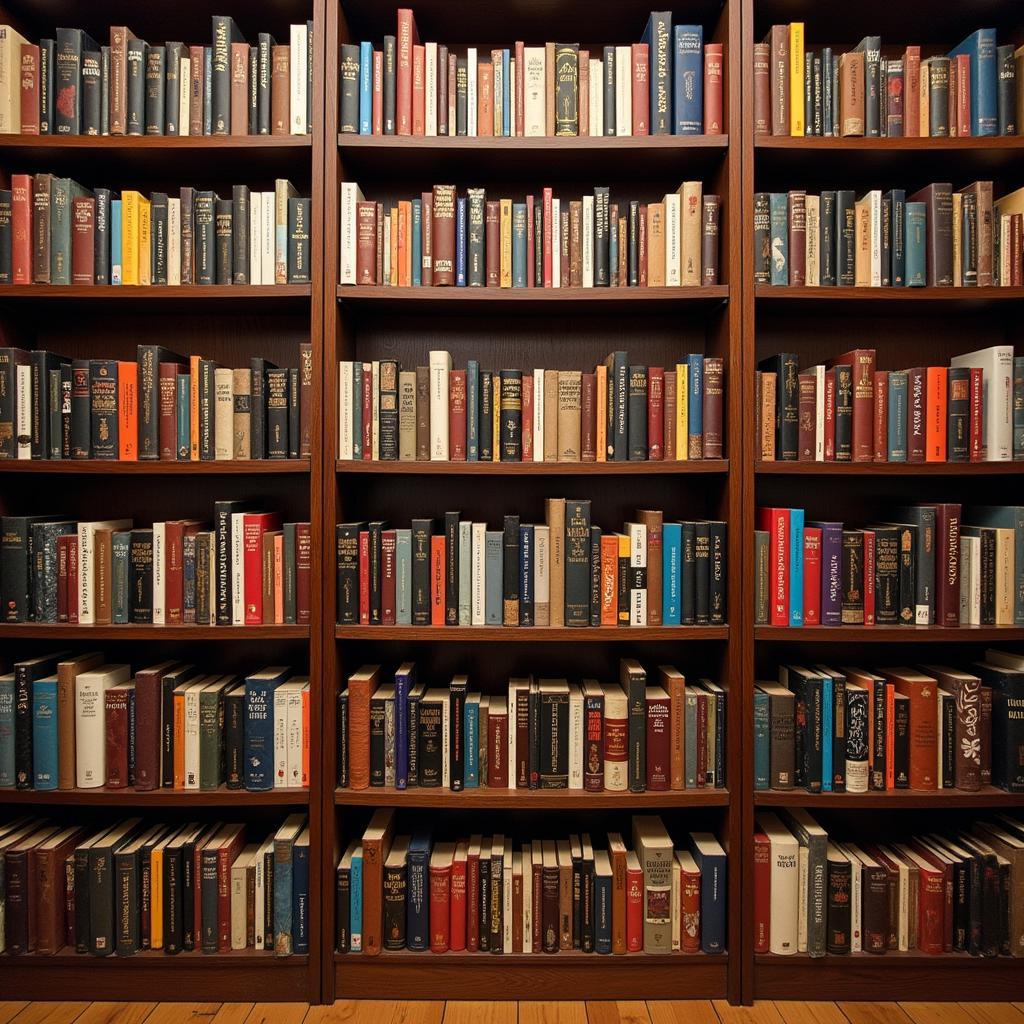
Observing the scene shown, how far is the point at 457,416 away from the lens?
1.68m

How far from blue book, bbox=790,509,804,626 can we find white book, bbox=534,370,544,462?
2.03 feet

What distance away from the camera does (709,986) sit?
1651 mm

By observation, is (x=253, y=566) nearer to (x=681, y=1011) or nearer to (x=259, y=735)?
(x=259, y=735)

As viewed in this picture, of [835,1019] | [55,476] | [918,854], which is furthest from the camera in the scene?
[55,476]

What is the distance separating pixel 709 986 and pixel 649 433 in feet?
4.36

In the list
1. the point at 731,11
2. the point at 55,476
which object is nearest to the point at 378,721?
the point at 55,476

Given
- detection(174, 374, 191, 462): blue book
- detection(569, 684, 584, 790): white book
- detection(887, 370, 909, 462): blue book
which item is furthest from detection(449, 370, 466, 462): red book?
detection(887, 370, 909, 462): blue book

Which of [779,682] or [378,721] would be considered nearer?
[378,721]

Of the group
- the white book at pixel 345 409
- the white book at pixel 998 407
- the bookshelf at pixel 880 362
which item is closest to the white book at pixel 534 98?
the bookshelf at pixel 880 362

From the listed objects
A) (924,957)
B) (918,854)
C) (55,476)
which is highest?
(55,476)

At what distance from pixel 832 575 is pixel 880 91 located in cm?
117

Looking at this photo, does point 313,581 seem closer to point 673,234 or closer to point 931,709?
point 673,234

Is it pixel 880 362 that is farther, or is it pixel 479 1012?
pixel 880 362

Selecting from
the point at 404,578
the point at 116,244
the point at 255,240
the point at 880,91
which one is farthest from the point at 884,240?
the point at 116,244
